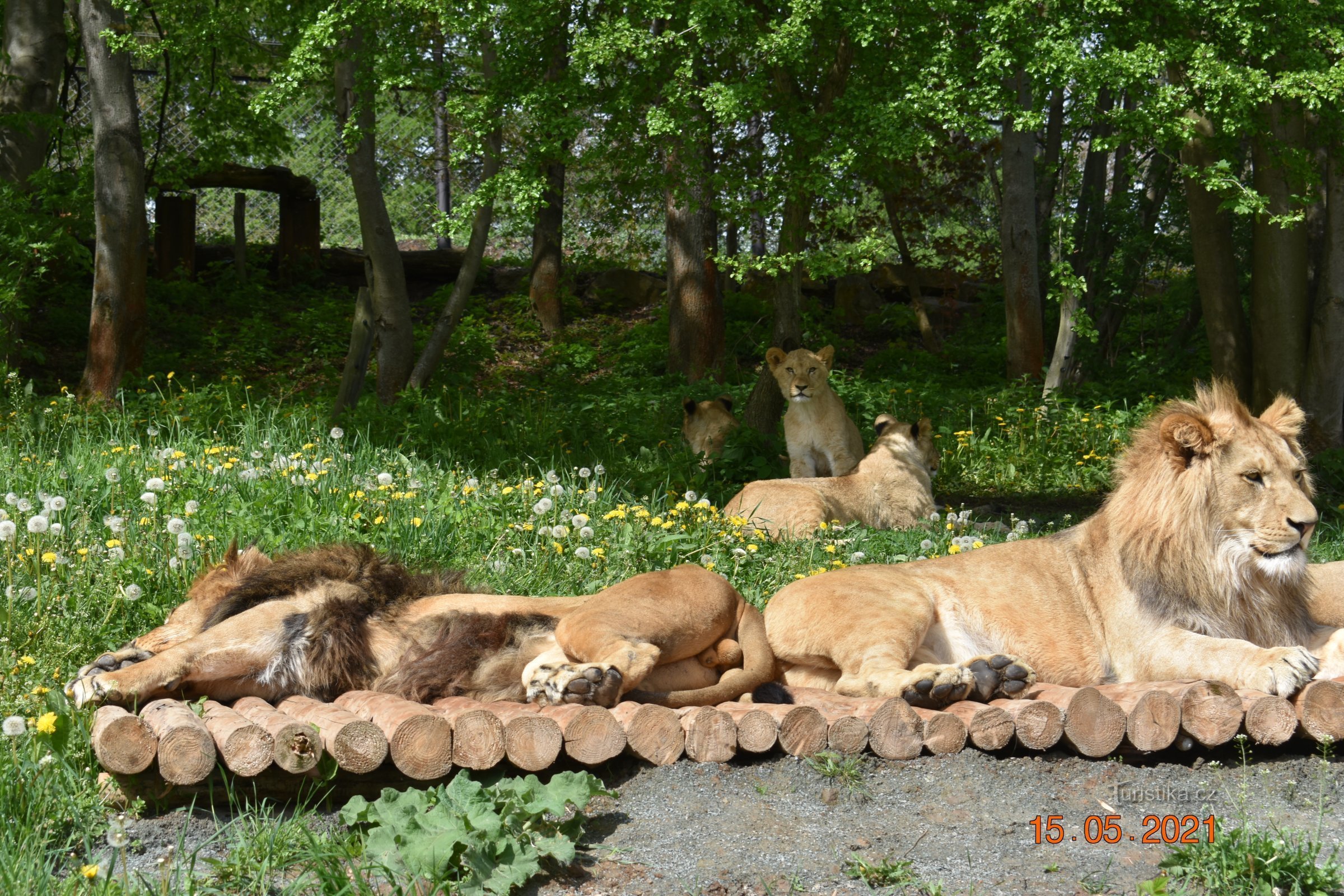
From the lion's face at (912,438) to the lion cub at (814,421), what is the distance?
52 centimetres

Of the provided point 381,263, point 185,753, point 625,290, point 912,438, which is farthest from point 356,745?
point 625,290

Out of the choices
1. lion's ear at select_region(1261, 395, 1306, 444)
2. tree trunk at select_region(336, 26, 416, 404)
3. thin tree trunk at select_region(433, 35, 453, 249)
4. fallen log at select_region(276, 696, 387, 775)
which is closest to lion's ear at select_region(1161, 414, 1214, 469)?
lion's ear at select_region(1261, 395, 1306, 444)

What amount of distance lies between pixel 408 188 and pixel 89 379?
1516 centimetres

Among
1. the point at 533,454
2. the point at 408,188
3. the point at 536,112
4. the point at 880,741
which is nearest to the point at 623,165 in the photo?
the point at 536,112

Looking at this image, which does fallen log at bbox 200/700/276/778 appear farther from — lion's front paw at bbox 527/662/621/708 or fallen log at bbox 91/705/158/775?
lion's front paw at bbox 527/662/621/708

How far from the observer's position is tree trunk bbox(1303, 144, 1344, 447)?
427 inches

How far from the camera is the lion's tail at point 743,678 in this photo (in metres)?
4.30

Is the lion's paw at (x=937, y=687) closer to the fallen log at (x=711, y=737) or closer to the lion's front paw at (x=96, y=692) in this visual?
the fallen log at (x=711, y=737)

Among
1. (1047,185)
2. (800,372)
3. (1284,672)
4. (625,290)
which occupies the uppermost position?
(1047,185)

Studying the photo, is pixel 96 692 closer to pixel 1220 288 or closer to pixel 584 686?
pixel 584 686

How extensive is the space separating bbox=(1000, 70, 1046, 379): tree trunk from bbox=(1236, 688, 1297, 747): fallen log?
407 inches

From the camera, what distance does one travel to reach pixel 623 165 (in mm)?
9797

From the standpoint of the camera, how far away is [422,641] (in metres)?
4.53

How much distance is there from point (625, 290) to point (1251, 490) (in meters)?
15.6
